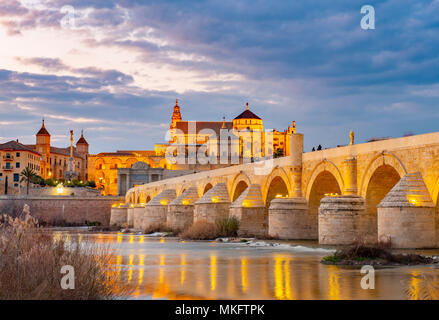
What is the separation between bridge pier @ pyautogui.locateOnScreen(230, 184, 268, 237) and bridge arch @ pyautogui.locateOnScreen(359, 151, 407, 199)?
8942 millimetres

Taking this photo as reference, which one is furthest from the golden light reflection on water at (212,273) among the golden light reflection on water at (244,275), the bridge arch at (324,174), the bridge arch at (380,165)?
the bridge arch at (324,174)

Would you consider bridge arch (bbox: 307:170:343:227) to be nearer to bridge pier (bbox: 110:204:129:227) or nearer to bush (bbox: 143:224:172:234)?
bush (bbox: 143:224:172:234)

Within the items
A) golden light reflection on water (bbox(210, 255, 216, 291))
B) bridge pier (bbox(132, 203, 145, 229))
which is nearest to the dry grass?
golden light reflection on water (bbox(210, 255, 216, 291))

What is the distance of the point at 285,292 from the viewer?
1131 cm

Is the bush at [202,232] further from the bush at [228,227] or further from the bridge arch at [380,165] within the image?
the bridge arch at [380,165]

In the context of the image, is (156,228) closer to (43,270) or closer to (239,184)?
(239,184)

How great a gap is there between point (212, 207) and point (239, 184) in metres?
3.04

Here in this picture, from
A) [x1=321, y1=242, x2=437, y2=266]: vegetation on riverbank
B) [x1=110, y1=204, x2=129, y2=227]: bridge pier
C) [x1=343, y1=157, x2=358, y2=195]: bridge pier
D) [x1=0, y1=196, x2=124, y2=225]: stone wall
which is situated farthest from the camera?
[x1=0, y1=196, x2=124, y2=225]: stone wall

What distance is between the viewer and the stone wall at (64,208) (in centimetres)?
6869

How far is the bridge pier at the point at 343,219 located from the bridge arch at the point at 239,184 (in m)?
12.7

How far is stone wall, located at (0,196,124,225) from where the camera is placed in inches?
2704

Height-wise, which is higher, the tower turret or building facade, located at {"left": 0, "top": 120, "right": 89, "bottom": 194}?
the tower turret

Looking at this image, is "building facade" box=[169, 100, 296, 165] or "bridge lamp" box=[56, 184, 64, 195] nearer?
"bridge lamp" box=[56, 184, 64, 195]
